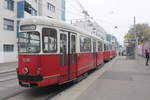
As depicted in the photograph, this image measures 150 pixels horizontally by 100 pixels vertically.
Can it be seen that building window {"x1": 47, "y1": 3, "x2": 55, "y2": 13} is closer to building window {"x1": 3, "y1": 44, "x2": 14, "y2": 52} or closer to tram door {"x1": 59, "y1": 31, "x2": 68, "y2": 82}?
building window {"x1": 3, "y1": 44, "x2": 14, "y2": 52}

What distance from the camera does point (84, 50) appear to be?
12078mm

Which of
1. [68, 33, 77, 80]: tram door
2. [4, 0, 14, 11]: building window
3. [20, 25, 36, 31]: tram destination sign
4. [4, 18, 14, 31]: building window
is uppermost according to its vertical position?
[4, 0, 14, 11]: building window

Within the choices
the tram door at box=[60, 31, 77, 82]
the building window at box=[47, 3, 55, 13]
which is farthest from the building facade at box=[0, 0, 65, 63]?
the tram door at box=[60, 31, 77, 82]

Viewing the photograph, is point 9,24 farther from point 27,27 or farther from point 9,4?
point 27,27

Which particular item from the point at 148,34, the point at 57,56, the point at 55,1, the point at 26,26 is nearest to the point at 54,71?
the point at 57,56

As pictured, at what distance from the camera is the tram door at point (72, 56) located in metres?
9.44

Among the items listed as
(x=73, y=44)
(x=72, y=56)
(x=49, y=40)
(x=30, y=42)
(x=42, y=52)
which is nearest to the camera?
(x=42, y=52)

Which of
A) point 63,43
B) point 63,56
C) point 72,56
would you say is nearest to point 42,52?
point 63,56

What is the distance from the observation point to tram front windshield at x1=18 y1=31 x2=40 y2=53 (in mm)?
7691

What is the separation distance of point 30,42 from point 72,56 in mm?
2567

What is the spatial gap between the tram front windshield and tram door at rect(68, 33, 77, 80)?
2.08m

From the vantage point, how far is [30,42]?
7.77 meters

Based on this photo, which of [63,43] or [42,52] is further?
[63,43]

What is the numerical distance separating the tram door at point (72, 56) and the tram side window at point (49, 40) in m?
1.27
